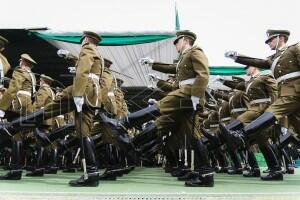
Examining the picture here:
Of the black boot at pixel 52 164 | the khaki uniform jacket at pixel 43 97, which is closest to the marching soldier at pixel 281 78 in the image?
the khaki uniform jacket at pixel 43 97

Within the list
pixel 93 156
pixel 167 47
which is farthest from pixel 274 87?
pixel 167 47

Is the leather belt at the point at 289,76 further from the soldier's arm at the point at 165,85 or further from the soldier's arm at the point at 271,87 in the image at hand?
the soldier's arm at the point at 165,85

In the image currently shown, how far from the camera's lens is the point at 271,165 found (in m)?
6.83

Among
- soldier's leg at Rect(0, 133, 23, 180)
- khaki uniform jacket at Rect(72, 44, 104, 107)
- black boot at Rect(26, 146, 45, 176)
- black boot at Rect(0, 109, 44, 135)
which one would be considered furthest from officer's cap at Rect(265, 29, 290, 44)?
black boot at Rect(26, 146, 45, 176)

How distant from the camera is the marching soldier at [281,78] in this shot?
17.4ft

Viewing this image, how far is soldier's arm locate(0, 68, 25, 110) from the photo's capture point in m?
6.22

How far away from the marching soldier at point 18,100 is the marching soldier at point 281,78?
297cm

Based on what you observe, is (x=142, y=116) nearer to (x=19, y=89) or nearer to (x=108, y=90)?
(x=108, y=90)

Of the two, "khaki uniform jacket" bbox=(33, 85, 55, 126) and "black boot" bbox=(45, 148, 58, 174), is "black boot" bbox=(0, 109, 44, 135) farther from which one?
"black boot" bbox=(45, 148, 58, 174)

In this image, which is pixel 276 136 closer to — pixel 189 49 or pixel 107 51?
pixel 189 49

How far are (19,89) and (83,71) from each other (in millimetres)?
1915

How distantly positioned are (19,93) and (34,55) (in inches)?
229

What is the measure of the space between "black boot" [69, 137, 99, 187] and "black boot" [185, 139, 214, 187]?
3.56 feet

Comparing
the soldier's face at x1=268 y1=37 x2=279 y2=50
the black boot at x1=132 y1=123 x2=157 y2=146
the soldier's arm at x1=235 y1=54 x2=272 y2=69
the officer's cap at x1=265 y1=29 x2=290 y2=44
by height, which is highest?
the officer's cap at x1=265 y1=29 x2=290 y2=44
